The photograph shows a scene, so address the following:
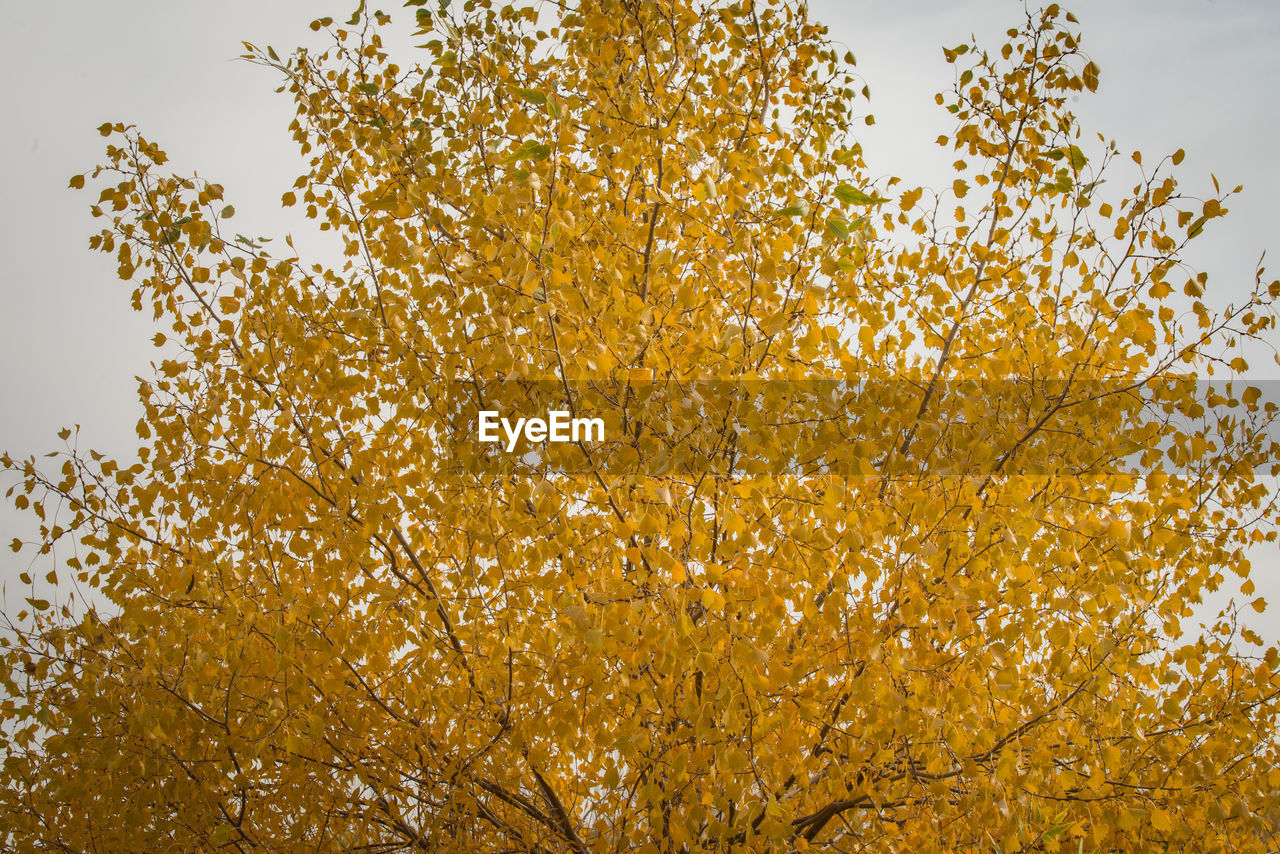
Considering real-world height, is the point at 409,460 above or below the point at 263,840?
above

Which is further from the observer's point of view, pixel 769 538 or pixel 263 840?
pixel 263 840

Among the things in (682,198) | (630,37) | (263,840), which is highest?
(630,37)

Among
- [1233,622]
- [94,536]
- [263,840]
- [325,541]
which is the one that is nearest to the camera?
[325,541]

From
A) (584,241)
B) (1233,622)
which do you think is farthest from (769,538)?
(1233,622)

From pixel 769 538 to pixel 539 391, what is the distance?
3.22ft

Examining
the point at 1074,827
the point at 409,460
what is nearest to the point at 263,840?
the point at 409,460

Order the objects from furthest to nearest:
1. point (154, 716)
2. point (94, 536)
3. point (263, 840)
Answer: point (94, 536) < point (263, 840) < point (154, 716)

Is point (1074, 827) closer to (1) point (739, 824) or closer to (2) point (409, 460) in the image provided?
(1) point (739, 824)

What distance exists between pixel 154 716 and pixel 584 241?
201cm

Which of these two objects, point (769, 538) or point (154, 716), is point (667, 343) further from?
point (154, 716)

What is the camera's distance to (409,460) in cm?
313

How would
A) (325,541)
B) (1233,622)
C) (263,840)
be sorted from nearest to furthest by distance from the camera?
(325,541), (263,840), (1233,622)

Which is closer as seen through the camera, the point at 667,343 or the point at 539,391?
the point at 667,343

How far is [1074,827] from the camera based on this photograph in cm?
248
